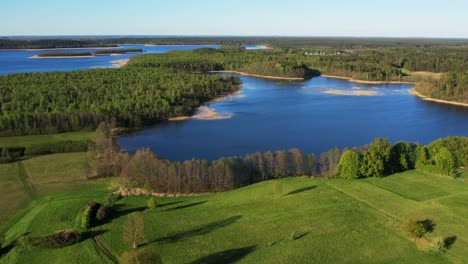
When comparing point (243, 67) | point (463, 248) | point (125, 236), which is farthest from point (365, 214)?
point (243, 67)

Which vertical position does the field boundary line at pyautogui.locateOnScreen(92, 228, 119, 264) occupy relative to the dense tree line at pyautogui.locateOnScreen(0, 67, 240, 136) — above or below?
below

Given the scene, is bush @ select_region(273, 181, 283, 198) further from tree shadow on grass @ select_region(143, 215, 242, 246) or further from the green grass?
the green grass

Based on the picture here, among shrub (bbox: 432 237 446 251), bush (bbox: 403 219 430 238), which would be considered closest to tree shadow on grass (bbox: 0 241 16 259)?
bush (bbox: 403 219 430 238)

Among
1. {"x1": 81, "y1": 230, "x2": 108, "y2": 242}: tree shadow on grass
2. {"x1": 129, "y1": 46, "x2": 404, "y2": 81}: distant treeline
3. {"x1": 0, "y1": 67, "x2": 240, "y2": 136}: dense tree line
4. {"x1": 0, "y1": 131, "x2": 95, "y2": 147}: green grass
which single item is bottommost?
{"x1": 0, "y1": 131, "x2": 95, "y2": 147}: green grass

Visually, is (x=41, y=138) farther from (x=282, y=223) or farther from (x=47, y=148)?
(x=282, y=223)

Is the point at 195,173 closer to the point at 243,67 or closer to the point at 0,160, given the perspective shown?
the point at 0,160

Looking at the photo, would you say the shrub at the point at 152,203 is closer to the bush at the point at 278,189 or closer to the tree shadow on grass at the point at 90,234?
the tree shadow on grass at the point at 90,234

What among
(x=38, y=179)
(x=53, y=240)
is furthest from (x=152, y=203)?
(x=38, y=179)

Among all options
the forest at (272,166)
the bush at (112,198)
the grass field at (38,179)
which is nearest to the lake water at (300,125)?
the grass field at (38,179)
